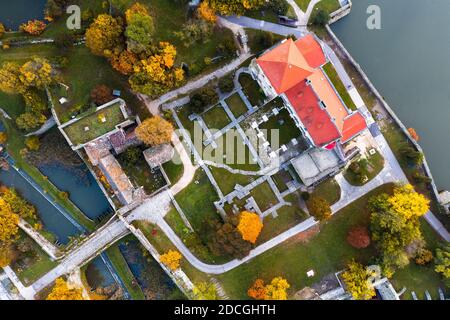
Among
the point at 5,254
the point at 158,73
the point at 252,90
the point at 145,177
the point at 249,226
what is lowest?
the point at 249,226

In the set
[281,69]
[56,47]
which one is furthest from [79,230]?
[281,69]

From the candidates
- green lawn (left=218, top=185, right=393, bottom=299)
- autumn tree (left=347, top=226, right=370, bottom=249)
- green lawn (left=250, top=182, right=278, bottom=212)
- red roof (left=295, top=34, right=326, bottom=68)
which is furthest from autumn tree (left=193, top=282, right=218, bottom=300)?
red roof (left=295, top=34, right=326, bottom=68)

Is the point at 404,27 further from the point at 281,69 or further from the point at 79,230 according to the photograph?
the point at 79,230

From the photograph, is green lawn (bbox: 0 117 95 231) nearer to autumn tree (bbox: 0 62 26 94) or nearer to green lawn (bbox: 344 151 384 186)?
autumn tree (bbox: 0 62 26 94)

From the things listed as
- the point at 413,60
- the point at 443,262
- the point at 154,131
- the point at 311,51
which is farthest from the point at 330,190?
the point at 154,131

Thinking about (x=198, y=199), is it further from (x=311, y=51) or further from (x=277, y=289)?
(x=311, y=51)

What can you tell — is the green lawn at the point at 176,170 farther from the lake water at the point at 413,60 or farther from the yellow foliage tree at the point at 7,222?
the lake water at the point at 413,60
